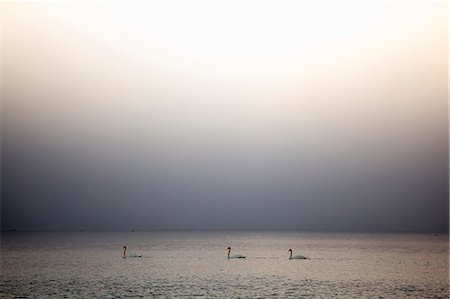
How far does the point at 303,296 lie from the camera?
41.5 metres

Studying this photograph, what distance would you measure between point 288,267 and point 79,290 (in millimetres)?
28971

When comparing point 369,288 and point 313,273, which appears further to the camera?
point 313,273

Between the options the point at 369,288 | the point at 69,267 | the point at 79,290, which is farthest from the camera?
the point at 69,267

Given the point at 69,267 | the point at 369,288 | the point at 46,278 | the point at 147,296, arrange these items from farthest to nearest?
the point at 69,267
the point at 46,278
the point at 369,288
the point at 147,296

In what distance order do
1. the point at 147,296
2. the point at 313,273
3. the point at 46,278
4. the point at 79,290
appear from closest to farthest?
1. the point at 147,296
2. the point at 79,290
3. the point at 46,278
4. the point at 313,273

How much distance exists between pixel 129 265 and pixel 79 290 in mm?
25890

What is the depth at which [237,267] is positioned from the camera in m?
67.9

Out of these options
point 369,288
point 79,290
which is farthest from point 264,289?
point 79,290

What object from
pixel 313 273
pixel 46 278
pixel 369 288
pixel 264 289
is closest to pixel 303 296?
pixel 264 289

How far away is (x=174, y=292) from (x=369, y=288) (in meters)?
15.0

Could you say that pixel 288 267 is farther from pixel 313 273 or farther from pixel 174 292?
pixel 174 292

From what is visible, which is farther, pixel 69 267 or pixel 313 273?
pixel 69 267

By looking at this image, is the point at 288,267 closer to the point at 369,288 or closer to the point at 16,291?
the point at 369,288

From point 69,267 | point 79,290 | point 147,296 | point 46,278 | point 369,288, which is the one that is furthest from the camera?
point 69,267
